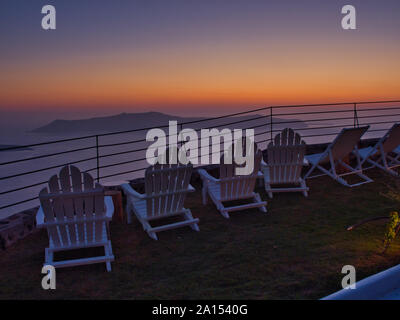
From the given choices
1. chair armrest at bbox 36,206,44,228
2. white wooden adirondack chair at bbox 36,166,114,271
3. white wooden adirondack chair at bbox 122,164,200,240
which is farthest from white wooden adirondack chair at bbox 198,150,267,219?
chair armrest at bbox 36,206,44,228

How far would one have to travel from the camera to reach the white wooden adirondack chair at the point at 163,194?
4.16 metres

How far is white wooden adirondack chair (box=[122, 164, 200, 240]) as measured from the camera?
4160 mm

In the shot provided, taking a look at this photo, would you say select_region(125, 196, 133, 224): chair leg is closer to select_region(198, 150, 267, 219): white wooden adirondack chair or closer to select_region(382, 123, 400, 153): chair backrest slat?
select_region(198, 150, 267, 219): white wooden adirondack chair

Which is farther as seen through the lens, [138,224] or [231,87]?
[231,87]

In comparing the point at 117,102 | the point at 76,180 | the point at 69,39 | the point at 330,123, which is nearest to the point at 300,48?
the point at 330,123

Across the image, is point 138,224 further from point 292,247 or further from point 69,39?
point 69,39

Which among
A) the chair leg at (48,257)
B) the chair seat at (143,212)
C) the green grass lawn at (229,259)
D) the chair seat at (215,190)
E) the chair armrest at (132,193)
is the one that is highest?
the chair armrest at (132,193)

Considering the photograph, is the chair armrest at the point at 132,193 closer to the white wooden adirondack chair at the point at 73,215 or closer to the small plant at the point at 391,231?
the white wooden adirondack chair at the point at 73,215

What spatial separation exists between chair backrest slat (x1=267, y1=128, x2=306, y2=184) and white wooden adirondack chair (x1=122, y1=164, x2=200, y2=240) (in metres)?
1.83

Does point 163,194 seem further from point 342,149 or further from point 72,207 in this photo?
point 342,149

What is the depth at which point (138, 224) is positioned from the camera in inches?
189

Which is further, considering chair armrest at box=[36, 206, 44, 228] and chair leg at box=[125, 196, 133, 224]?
chair leg at box=[125, 196, 133, 224]

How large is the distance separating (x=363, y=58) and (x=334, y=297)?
8.68 metres

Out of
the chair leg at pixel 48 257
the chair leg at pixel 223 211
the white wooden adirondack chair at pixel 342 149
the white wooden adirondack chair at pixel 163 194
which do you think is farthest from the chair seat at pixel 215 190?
the chair leg at pixel 48 257
